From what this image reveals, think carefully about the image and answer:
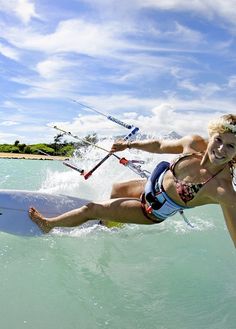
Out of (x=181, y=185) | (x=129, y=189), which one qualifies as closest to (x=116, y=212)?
(x=129, y=189)

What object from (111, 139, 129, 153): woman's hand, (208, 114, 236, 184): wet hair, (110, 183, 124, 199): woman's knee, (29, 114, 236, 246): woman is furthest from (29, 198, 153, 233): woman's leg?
(208, 114, 236, 184): wet hair

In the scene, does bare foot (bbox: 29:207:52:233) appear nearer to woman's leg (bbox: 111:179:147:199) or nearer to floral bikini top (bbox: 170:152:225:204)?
woman's leg (bbox: 111:179:147:199)

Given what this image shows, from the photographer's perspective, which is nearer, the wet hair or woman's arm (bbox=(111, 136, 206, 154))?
the wet hair

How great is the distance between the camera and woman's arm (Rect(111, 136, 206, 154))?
16.5 feet

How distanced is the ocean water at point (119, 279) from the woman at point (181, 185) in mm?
657

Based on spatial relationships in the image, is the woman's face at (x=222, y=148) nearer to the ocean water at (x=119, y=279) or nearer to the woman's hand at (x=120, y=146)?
the ocean water at (x=119, y=279)

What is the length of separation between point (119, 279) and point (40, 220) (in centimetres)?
159

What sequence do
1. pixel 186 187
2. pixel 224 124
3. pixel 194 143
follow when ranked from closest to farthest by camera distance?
1. pixel 224 124
2. pixel 186 187
3. pixel 194 143

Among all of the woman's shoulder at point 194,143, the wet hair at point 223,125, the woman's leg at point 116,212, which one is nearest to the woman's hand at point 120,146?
the woman's leg at point 116,212

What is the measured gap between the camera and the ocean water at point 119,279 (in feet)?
14.2

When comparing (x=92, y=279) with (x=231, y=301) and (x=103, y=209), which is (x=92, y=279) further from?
(x=231, y=301)

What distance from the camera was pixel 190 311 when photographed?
15.2 ft

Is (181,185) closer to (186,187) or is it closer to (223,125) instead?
(186,187)

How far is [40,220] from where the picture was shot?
6.46m
